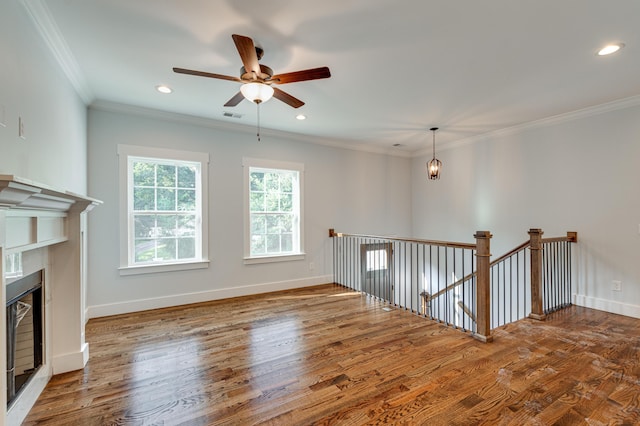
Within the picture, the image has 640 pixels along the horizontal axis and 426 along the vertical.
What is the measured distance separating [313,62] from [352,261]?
363 cm

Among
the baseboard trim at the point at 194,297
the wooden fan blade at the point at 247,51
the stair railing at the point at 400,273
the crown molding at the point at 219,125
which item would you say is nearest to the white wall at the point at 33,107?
the crown molding at the point at 219,125

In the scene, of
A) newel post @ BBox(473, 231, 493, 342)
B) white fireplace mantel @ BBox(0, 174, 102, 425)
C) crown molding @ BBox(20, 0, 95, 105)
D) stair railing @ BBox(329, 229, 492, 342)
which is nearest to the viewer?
white fireplace mantel @ BBox(0, 174, 102, 425)

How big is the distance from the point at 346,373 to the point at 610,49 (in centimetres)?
348

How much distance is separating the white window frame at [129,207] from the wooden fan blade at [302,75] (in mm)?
2356

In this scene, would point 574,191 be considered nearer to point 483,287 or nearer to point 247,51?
point 483,287

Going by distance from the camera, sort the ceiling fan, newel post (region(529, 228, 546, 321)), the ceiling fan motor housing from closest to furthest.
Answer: the ceiling fan, the ceiling fan motor housing, newel post (region(529, 228, 546, 321))

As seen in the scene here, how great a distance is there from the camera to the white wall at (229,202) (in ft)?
11.9

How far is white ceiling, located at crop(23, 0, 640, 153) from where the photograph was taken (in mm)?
2020

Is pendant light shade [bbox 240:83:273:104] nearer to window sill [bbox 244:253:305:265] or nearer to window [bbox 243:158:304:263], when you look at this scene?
window [bbox 243:158:304:263]

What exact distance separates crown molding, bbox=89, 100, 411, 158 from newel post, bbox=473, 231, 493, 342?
10.3ft

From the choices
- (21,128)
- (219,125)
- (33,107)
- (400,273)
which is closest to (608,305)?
(400,273)

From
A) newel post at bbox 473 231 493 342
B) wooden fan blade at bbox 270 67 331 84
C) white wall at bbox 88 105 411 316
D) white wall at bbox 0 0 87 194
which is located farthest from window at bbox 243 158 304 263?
newel post at bbox 473 231 493 342

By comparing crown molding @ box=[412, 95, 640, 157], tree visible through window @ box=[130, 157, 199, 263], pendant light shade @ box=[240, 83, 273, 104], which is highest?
crown molding @ box=[412, 95, 640, 157]

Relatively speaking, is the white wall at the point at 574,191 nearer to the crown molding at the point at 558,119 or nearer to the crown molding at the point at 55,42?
the crown molding at the point at 558,119
